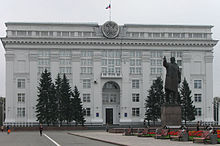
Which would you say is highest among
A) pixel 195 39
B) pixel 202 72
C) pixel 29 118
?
pixel 195 39

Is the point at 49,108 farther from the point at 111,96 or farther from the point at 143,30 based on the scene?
the point at 143,30

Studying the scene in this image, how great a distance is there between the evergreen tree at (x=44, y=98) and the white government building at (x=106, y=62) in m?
6.77

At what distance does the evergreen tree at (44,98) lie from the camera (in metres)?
83.7

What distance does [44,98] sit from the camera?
3332 inches

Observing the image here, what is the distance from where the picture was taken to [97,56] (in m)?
93.9

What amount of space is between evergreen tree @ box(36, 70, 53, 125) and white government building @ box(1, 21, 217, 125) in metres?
6.77

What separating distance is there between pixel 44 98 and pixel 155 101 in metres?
21.8

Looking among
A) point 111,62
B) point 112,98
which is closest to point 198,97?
point 112,98

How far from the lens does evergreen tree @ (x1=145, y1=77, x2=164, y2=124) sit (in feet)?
286

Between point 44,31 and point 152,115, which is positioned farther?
point 44,31

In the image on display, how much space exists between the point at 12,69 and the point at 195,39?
130 feet

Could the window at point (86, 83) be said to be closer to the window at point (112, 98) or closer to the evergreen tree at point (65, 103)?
the window at point (112, 98)

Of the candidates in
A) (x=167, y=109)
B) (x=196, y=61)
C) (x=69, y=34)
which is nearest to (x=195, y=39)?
(x=196, y=61)

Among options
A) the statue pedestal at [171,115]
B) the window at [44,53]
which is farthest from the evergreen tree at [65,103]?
the statue pedestal at [171,115]
